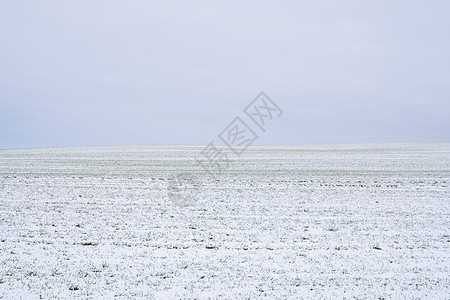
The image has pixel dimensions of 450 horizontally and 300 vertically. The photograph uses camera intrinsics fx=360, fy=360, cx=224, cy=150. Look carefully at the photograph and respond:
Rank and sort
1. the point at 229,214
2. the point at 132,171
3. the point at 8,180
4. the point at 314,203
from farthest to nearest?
the point at 132,171
the point at 8,180
the point at 314,203
the point at 229,214

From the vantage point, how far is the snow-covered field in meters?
7.43

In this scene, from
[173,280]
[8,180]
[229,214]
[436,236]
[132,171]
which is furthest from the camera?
[132,171]

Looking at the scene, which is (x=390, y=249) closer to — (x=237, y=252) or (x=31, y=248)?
(x=237, y=252)

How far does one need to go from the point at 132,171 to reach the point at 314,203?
1410 centimetres

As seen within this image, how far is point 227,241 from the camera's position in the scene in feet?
33.8

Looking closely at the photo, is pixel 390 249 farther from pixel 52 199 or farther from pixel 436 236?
pixel 52 199

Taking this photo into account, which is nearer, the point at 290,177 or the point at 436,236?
the point at 436,236

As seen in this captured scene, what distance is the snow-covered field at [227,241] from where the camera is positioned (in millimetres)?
7426

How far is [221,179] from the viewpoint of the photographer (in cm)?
2192

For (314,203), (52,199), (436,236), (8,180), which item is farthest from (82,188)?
(436,236)

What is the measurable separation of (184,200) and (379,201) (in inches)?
337

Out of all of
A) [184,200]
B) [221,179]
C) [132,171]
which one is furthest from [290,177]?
[132,171]

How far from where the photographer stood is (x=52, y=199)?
15812 mm

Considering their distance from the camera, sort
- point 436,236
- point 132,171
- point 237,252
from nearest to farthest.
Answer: point 237,252 → point 436,236 → point 132,171
